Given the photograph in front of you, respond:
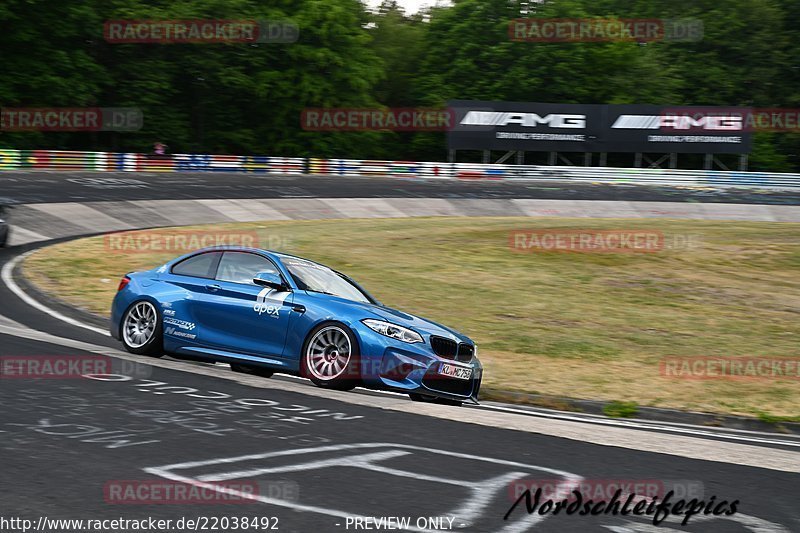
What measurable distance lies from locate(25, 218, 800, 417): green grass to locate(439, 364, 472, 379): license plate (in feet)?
5.98

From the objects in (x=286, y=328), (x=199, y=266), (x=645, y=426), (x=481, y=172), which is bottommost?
(x=645, y=426)

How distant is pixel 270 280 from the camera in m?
10.5

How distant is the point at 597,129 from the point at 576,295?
3719cm

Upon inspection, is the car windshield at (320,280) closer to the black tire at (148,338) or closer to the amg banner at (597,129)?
the black tire at (148,338)

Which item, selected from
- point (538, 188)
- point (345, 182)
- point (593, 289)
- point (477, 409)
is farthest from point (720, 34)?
point (477, 409)

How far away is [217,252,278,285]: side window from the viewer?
10797 mm

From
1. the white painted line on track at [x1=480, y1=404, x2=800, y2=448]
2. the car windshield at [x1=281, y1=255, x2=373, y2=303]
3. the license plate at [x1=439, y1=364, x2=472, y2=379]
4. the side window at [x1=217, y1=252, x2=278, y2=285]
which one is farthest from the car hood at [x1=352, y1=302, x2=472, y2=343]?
the side window at [x1=217, y1=252, x2=278, y2=285]

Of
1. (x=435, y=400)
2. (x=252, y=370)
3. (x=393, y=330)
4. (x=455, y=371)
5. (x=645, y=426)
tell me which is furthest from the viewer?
(x=252, y=370)

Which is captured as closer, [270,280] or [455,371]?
[455,371]

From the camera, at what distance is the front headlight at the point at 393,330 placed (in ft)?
32.0

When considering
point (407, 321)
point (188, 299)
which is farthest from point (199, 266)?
point (407, 321)

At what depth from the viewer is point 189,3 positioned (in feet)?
199

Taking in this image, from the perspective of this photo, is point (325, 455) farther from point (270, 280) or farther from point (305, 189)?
point (305, 189)

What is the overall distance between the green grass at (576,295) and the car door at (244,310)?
3.15 m
